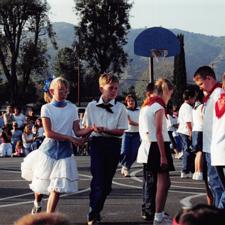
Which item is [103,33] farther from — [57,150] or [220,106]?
[220,106]

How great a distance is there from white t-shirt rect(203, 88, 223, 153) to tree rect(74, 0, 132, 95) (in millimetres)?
54143

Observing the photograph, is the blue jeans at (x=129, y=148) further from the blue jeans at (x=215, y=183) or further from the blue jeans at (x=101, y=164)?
the blue jeans at (x=215, y=183)

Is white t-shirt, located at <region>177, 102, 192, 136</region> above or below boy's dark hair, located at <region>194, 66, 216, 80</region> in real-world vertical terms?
below

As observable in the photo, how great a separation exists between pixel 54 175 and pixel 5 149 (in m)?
15.6

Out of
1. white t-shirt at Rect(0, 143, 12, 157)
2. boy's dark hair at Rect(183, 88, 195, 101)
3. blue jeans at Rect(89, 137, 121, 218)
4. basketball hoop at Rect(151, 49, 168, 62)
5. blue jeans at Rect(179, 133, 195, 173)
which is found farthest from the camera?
white t-shirt at Rect(0, 143, 12, 157)

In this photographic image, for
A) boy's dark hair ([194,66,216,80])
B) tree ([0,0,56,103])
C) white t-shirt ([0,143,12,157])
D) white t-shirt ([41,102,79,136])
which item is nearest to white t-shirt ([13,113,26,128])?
white t-shirt ([0,143,12,157])

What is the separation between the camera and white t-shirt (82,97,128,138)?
27.3ft

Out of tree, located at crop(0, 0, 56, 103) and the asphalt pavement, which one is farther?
tree, located at crop(0, 0, 56, 103)

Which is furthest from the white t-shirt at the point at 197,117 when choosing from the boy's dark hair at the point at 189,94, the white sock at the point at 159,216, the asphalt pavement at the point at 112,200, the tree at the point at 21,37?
the tree at the point at 21,37

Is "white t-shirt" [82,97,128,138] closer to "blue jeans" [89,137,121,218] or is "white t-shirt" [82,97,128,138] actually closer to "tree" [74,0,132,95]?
"blue jeans" [89,137,121,218]

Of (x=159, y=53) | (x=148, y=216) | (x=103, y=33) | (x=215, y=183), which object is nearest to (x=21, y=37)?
(x=103, y=33)

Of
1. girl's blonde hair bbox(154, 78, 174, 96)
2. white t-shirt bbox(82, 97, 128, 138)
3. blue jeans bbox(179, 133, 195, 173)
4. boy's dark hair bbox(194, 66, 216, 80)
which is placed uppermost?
boy's dark hair bbox(194, 66, 216, 80)

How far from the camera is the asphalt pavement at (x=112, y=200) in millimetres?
9057

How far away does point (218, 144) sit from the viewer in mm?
7066
